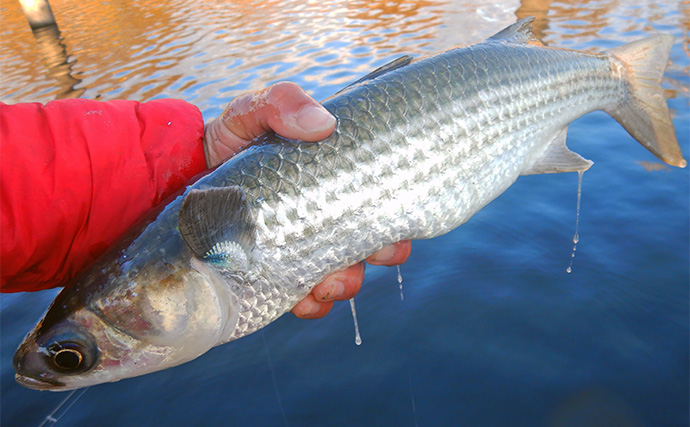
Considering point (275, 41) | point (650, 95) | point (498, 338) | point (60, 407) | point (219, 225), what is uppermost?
point (219, 225)

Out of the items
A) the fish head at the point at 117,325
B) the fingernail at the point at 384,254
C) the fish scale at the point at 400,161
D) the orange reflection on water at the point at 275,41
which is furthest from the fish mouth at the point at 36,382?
the orange reflection on water at the point at 275,41

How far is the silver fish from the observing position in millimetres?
2102

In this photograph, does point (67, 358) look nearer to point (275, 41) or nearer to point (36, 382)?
A: point (36, 382)

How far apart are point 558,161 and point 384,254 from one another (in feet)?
5.07

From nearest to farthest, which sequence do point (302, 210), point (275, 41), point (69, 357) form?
point (69, 357)
point (302, 210)
point (275, 41)

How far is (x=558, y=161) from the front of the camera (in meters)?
3.39

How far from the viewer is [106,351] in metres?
2.10

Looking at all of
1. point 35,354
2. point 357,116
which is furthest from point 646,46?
point 35,354

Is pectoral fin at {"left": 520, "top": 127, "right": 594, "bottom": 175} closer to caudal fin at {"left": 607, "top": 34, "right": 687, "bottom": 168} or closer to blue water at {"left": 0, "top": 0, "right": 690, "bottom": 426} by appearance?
caudal fin at {"left": 607, "top": 34, "right": 687, "bottom": 168}

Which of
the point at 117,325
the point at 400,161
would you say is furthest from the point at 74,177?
the point at 400,161

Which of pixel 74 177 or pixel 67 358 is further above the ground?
pixel 74 177

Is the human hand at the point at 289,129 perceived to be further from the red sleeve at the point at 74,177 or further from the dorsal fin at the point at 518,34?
the dorsal fin at the point at 518,34

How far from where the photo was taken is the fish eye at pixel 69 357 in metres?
2.06

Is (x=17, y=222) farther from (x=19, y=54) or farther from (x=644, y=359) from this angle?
(x=19, y=54)
